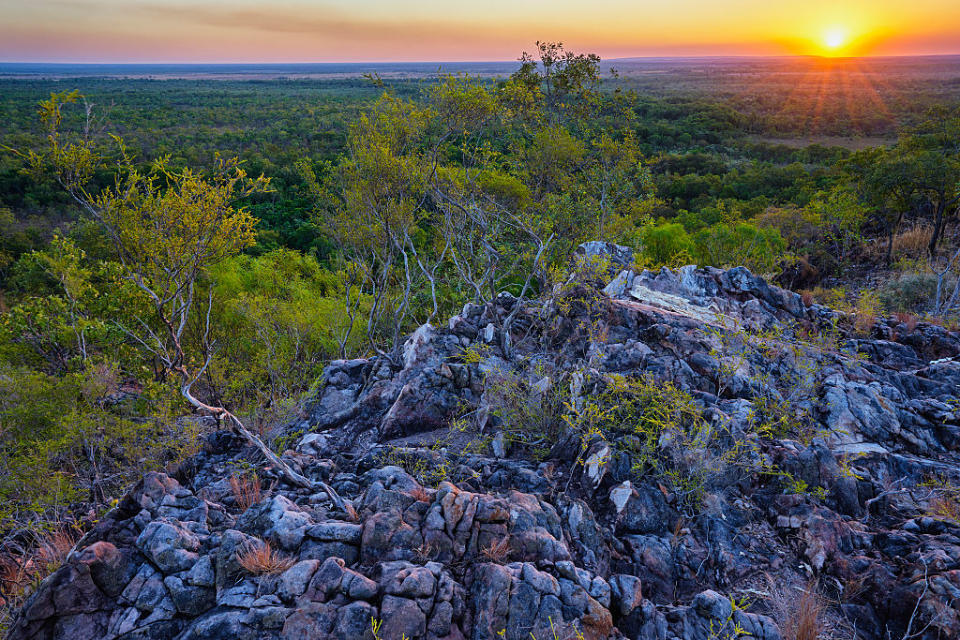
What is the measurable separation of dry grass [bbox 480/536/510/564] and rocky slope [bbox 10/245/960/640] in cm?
2

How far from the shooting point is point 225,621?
4.94 meters

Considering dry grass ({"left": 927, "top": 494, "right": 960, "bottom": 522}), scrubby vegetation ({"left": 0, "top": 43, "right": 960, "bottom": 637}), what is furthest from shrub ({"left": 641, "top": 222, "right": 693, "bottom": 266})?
dry grass ({"left": 927, "top": 494, "right": 960, "bottom": 522})

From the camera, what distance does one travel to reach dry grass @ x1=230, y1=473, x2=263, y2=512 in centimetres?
696

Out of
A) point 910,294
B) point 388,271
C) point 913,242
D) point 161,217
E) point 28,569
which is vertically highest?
point 161,217

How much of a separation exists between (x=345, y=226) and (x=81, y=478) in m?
10.0

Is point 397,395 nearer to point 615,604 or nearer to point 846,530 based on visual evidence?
point 615,604

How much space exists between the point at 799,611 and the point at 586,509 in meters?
2.47

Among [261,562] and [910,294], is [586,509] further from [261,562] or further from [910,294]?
[910,294]

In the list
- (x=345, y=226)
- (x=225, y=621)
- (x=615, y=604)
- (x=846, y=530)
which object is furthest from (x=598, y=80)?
(x=225, y=621)

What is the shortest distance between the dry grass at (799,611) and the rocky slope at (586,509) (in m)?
0.04

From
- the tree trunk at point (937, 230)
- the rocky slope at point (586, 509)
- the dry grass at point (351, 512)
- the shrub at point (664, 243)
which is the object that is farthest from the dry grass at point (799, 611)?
the tree trunk at point (937, 230)

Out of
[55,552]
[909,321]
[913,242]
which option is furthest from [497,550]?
[913,242]

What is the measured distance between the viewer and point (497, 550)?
227 inches

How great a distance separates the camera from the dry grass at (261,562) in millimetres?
5352
